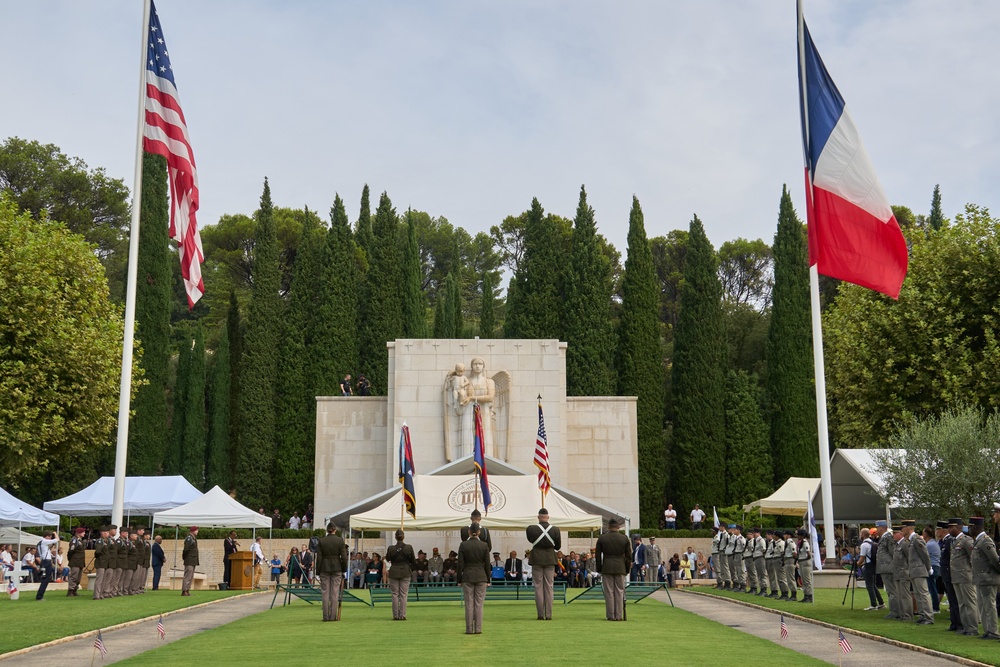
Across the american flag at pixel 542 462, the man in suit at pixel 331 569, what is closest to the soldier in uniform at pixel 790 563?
the american flag at pixel 542 462

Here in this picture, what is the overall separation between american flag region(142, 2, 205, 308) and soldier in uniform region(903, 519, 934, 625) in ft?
47.9

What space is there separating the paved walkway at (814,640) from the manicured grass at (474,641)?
0.43 meters

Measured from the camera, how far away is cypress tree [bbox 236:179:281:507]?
51.2m

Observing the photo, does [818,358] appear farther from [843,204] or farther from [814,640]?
[814,640]

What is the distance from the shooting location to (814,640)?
15773 millimetres

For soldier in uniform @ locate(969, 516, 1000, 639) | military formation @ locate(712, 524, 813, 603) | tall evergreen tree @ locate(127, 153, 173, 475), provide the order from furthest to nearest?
1. tall evergreen tree @ locate(127, 153, 173, 475)
2. military formation @ locate(712, 524, 813, 603)
3. soldier in uniform @ locate(969, 516, 1000, 639)

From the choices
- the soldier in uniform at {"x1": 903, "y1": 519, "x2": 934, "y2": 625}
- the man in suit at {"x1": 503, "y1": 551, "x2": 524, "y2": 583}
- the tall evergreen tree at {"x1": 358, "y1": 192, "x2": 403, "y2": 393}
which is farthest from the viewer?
the tall evergreen tree at {"x1": 358, "y1": 192, "x2": 403, "y2": 393}

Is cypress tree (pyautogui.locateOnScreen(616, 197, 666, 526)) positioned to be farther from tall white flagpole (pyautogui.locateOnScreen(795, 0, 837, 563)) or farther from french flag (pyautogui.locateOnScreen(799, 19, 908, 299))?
french flag (pyautogui.locateOnScreen(799, 19, 908, 299))

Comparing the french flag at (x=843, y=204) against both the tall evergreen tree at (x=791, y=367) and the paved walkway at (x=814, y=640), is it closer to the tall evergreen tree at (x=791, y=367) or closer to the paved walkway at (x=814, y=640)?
the paved walkway at (x=814, y=640)

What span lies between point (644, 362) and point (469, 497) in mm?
26691

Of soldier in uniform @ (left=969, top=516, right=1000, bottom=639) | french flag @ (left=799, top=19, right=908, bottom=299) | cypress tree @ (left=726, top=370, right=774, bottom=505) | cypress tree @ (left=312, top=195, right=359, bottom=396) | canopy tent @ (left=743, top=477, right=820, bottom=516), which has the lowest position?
soldier in uniform @ (left=969, top=516, right=1000, bottom=639)

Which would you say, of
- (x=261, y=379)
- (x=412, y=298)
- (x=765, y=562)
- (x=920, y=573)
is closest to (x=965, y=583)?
(x=920, y=573)

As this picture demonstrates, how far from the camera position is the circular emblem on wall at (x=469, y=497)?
26.7 metres

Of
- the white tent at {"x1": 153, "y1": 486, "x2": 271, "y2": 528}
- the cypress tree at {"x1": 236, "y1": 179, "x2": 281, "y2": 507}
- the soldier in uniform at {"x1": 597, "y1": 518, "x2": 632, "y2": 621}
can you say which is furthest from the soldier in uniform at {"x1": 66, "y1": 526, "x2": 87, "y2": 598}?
the cypress tree at {"x1": 236, "y1": 179, "x2": 281, "y2": 507}
